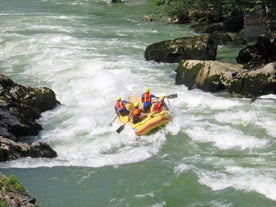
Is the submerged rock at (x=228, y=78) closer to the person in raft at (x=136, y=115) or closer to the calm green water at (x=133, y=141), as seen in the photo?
the calm green water at (x=133, y=141)

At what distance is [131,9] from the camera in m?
38.5

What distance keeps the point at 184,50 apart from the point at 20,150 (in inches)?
412

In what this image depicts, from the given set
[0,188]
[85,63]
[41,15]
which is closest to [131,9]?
[41,15]

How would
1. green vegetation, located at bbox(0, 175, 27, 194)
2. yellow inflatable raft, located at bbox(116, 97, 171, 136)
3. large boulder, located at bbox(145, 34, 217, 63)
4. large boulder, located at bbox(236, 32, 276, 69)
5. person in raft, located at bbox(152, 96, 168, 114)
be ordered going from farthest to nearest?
1. large boulder, located at bbox(145, 34, 217, 63)
2. large boulder, located at bbox(236, 32, 276, 69)
3. person in raft, located at bbox(152, 96, 168, 114)
4. yellow inflatable raft, located at bbox(116, 97, 171, 136)
5. green vegetation, located at bbox(0, 175, 27, 194)

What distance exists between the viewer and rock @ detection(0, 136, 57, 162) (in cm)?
1121

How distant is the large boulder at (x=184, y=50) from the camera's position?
1984 cm

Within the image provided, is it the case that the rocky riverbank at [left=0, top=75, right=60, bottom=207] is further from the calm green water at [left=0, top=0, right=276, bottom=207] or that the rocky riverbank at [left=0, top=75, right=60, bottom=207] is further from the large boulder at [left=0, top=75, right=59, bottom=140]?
the calm green water at [left=0, top=0, right=276, bottom=207]

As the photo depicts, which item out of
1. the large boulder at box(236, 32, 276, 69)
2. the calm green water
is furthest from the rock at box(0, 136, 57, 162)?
the large boulder at box(236, 32, 276, 69)

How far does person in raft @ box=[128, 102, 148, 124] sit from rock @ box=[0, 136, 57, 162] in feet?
9.46

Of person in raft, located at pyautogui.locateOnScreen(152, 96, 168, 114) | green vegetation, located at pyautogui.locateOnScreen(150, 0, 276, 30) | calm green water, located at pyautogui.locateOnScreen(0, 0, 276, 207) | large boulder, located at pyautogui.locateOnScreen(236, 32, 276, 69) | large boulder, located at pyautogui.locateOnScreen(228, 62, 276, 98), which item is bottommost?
calm green water, located at pyautogui.locateOnScreen(0, 0, 276, 207)

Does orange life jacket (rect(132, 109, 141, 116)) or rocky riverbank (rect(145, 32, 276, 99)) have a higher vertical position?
A: rocky riverbank (rect(145, 32, 276, 99))

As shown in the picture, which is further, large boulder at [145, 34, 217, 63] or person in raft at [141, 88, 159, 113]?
large boulder at [145, 34, 217, 63]

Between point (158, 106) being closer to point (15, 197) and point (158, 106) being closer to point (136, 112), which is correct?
point (136, 112)

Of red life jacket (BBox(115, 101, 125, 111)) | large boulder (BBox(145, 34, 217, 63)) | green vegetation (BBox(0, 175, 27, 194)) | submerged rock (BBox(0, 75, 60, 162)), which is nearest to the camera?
green vegetation (BBox(0, 175, 27, 194))
